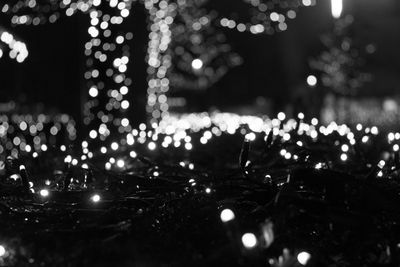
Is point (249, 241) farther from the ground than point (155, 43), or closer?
closer

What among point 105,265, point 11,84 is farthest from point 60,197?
point 11,84

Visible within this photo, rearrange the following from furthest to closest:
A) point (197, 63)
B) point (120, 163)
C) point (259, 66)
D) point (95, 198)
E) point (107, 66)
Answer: point (259, 66)
point (197, 63)
point (107, 66)
point (120, 163)
point (95, 198)

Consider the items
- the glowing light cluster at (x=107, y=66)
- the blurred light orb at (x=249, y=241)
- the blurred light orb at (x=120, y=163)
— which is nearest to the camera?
the blurred light orb at (x=249, y=241)

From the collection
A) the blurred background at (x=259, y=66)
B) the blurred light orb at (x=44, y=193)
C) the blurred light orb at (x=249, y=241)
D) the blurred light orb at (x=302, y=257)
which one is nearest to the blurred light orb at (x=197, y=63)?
the blurred background at (x=259, y=66)

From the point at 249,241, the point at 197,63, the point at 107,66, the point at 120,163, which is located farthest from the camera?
the point at 197,63

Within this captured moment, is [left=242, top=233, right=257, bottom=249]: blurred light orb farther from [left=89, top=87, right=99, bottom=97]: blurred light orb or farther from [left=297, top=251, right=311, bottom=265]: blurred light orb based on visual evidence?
[left=89, top=87, right=99, bottom=97]: blurred light orb

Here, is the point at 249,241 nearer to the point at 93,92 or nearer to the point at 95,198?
the point at 95,198

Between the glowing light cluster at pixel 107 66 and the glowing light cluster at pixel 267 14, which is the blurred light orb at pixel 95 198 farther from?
the glowing light cluster at pixel 267 14

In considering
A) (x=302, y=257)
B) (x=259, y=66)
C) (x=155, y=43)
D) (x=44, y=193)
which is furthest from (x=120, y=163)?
(x=259, y=66)
